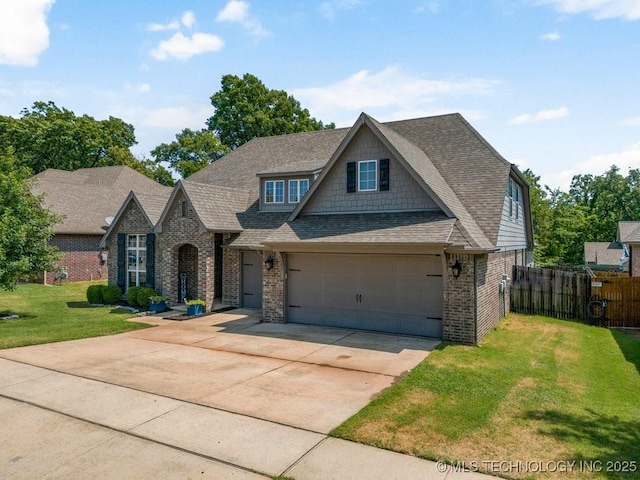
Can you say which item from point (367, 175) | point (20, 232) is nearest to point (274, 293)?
point (367, 175)

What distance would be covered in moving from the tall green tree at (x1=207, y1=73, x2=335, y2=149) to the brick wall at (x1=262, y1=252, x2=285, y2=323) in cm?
3341

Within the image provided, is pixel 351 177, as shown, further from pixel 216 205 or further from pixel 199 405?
pixel 199 405

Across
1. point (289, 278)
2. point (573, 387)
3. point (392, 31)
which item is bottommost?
point (573, 387)

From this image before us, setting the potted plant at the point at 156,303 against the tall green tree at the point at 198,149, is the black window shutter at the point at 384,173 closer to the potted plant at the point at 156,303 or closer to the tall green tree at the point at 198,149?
the potted plant at the point at 156,303

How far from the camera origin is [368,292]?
13078mm

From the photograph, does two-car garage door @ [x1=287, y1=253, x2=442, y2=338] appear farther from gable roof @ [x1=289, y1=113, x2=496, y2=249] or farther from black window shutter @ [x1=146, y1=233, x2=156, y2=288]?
black window shutter @ [x1=146, y1=233, x2=156, y2=288]

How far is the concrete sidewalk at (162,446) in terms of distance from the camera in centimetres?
525

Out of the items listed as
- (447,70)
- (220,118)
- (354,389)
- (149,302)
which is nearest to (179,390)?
(354,389)

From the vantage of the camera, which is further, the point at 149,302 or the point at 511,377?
the point at 149,302

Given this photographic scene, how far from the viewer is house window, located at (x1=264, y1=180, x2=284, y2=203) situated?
18.3 meters

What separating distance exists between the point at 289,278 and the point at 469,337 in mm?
6137

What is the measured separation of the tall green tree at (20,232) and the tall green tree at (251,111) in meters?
31.0

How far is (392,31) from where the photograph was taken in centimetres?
1198

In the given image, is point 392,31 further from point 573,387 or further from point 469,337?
point 573,387
